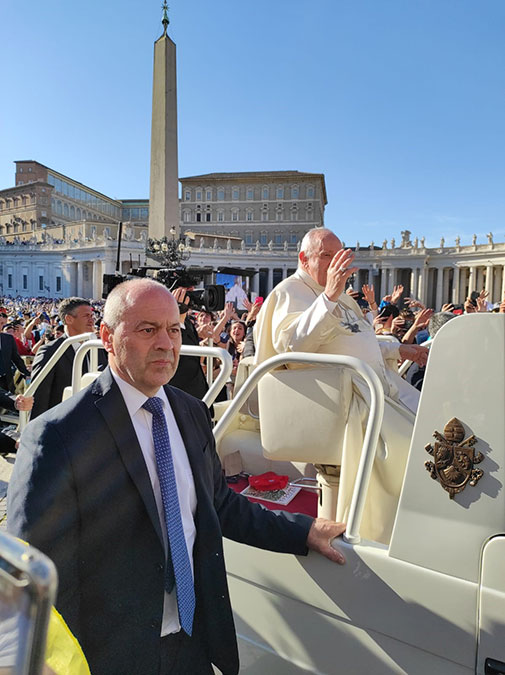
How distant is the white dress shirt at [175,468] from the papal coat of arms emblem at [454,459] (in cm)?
81

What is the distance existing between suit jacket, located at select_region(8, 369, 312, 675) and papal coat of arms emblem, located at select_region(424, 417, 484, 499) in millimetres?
886

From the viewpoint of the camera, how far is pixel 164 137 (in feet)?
73.3

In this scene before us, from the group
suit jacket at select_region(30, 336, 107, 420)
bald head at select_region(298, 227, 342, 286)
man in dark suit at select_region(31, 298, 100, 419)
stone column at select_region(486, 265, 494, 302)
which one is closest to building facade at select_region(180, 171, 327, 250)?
stone column at select_region(486, 265, 494, 302)

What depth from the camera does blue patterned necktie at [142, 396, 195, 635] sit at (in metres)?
1.45

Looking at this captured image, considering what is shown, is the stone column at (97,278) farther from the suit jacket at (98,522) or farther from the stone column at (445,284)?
the suit jacket at (98,522)

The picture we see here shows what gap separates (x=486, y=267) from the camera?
181 feet

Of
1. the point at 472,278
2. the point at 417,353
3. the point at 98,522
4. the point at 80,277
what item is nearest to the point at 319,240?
the point at 417,353

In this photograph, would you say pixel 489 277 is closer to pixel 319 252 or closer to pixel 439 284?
pixel 439 284

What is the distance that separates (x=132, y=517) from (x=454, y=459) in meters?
1.00

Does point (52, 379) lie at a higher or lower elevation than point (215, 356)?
lower

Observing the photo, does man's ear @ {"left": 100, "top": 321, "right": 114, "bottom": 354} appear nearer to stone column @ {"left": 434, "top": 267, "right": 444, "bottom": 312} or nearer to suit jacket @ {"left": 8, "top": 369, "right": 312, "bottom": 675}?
suit jacket @ {"left": 8, "top": 369, "right": 312, "bottom": 675}

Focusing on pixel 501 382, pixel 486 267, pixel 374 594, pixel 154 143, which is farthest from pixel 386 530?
pixel 486 267

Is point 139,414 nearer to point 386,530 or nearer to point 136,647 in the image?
point 136,647

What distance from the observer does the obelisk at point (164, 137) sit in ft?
71.3
